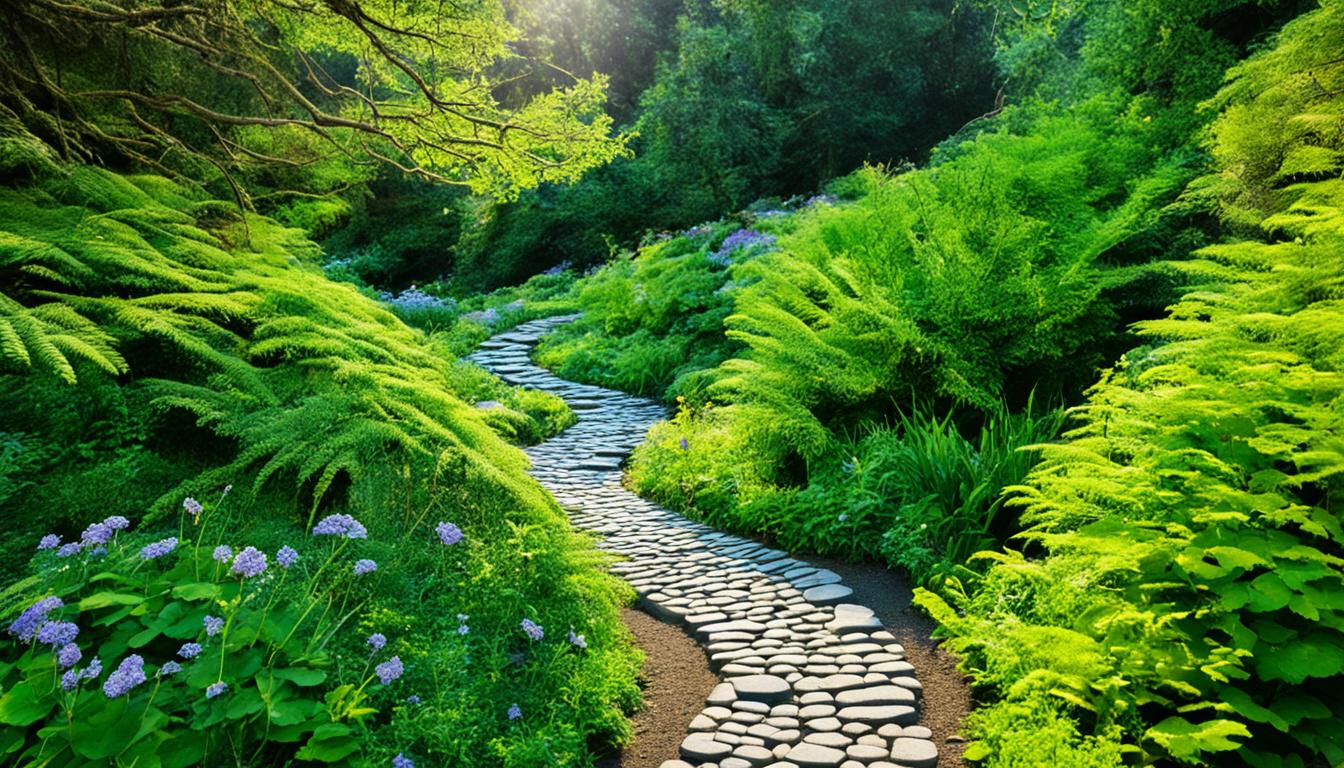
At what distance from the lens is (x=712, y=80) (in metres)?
18.0

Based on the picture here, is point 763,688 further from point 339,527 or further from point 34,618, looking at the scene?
point 34,618

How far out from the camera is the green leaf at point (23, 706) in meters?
2.10

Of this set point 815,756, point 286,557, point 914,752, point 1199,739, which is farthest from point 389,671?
point 1199,739

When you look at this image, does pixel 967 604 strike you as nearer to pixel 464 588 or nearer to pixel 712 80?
pixel 464 588

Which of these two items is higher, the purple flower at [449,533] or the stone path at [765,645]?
the purple flower at [449,533]

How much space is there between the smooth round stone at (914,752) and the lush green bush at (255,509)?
3.22ft

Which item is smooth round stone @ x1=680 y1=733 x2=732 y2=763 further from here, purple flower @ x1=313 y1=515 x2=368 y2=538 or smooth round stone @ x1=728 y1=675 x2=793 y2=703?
purple flower @ x1=313 y1=515 x2=368 y2=538

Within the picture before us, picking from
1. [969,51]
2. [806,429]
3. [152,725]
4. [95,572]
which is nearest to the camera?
[152,725]

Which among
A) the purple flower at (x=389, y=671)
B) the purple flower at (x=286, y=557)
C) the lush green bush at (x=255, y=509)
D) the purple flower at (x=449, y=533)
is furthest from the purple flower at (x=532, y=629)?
the purple flower at (x=286, y=557)

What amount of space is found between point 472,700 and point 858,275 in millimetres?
4385

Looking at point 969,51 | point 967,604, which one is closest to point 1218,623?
point 967,604

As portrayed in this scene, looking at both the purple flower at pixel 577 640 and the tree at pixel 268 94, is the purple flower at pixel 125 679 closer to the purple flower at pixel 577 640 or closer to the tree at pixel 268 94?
the purple flower at pixel 577 640

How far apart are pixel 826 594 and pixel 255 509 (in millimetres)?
2678

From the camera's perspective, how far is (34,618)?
86.7 inches
